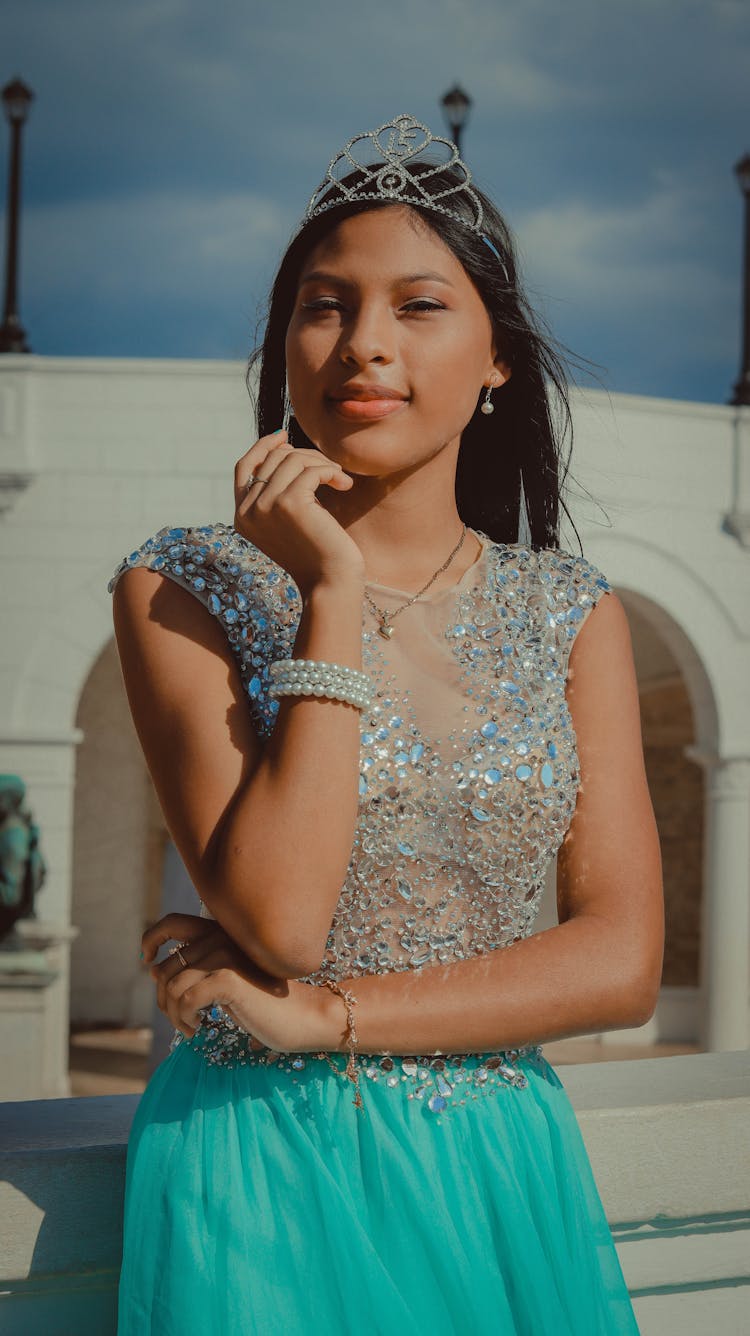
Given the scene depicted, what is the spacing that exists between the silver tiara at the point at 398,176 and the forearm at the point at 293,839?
26.2 inches

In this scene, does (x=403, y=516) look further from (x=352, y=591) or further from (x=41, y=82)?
(x=41, y=82)

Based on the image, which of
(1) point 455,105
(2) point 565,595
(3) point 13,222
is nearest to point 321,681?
(2) point 565,595

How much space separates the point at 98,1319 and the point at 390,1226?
42cm

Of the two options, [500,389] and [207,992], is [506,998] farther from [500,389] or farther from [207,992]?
[500,389]

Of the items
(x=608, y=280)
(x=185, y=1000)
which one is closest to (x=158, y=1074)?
(x=185, y=1000)

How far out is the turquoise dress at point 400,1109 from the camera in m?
1.37

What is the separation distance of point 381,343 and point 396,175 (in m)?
0.28

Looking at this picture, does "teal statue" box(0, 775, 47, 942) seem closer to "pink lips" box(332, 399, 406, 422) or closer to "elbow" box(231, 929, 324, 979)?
"pink lips" box(332, 399, 406, 422)

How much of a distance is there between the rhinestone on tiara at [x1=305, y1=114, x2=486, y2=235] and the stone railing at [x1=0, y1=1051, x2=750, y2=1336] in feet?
3.69

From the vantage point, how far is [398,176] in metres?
1.72

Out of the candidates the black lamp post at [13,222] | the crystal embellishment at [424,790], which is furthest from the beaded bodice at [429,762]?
the black lamp post at [13,222]

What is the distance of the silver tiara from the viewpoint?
5.59 ft

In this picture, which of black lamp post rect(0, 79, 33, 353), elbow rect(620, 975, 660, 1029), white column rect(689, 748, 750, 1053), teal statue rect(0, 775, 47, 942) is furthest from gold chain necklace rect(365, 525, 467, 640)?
white column rect(689, 748, 750, 1053)

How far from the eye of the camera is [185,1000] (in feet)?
4.64
